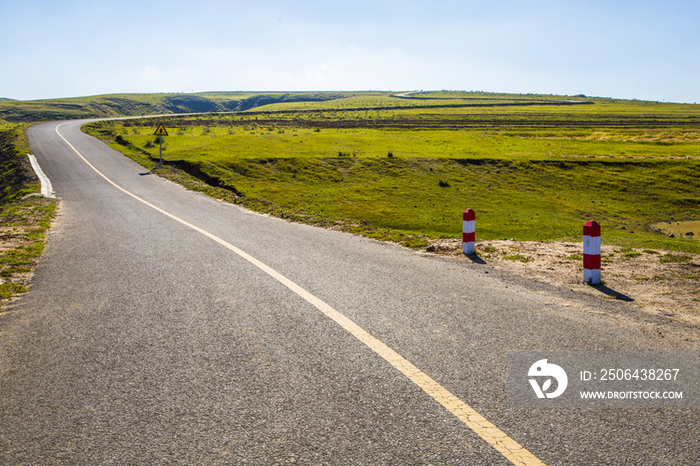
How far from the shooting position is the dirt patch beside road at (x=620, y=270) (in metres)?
6.32

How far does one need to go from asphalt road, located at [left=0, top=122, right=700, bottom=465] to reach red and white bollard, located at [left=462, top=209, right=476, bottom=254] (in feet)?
2.49

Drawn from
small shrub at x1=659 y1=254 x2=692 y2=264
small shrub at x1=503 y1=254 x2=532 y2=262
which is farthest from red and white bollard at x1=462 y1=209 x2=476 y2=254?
small shrub at x1=659 y1=254 x2=692 y2=264

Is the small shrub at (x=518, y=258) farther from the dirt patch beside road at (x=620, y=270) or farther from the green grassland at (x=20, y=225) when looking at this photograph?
the green grassland at (x=20, y=225)

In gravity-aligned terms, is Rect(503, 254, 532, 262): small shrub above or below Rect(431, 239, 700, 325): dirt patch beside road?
below

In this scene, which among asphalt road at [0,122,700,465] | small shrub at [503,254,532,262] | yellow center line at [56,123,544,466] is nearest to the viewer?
yellow center line at [56,123,544,466]

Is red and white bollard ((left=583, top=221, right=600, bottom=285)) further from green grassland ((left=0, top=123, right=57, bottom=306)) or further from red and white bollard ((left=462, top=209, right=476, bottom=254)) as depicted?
green grassland ((left=0, top=123, right=57, bottom=306))

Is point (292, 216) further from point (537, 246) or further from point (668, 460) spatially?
point (668, 460)

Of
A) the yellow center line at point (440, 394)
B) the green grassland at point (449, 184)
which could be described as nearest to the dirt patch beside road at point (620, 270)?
the green grassland at point (449, 184)

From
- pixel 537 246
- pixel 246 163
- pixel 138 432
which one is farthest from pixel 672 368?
pixel 246 163

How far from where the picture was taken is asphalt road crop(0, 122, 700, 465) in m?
3.15

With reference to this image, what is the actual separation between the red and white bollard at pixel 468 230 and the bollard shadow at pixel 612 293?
2811mm

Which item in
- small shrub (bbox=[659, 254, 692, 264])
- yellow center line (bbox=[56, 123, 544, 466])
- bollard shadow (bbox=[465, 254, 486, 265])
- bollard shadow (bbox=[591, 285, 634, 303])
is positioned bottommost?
bollard shadow (bbox=[591, 285, 634, 303])

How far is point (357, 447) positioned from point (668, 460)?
6.64 ft

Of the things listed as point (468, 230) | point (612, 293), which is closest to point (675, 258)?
point (612, 293)
